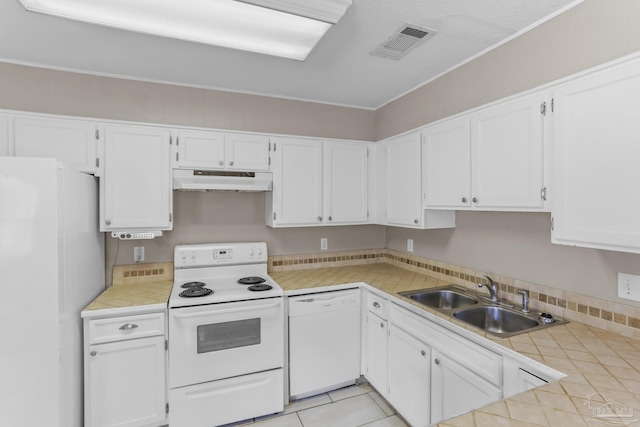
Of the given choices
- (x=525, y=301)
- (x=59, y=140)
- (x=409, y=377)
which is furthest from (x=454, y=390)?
(x=59, y=140)

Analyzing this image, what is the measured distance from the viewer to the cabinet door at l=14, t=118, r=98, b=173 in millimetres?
2195

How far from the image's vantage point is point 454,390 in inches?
71.7

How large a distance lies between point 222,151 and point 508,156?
2.09m

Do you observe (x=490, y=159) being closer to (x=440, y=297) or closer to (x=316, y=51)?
(x=440, y=297)

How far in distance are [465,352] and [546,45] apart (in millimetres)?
1836

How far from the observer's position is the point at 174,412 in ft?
7.13

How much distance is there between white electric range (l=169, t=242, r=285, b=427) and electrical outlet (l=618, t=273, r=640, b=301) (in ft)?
6.58

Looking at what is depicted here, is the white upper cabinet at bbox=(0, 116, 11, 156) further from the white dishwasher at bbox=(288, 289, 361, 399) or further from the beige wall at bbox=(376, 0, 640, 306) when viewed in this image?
the beige wall at bbox=(376, 0, 640, 306)

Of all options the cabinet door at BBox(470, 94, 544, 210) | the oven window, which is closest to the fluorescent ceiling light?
the cabinet door at BBox(470, 94, 544, 210)

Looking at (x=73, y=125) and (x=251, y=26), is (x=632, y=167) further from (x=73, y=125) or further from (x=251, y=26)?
(x=73, y=125)

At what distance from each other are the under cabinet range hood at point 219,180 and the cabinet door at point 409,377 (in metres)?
1.59

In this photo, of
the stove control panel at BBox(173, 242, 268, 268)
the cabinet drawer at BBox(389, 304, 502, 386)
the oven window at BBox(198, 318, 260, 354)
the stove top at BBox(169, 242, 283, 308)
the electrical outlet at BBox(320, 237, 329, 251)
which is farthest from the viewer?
the electrical outlet at BBox(320, 237, 329, 251)

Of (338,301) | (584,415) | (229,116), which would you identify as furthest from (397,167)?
(584,415)

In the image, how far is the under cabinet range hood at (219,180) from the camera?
254 cm
